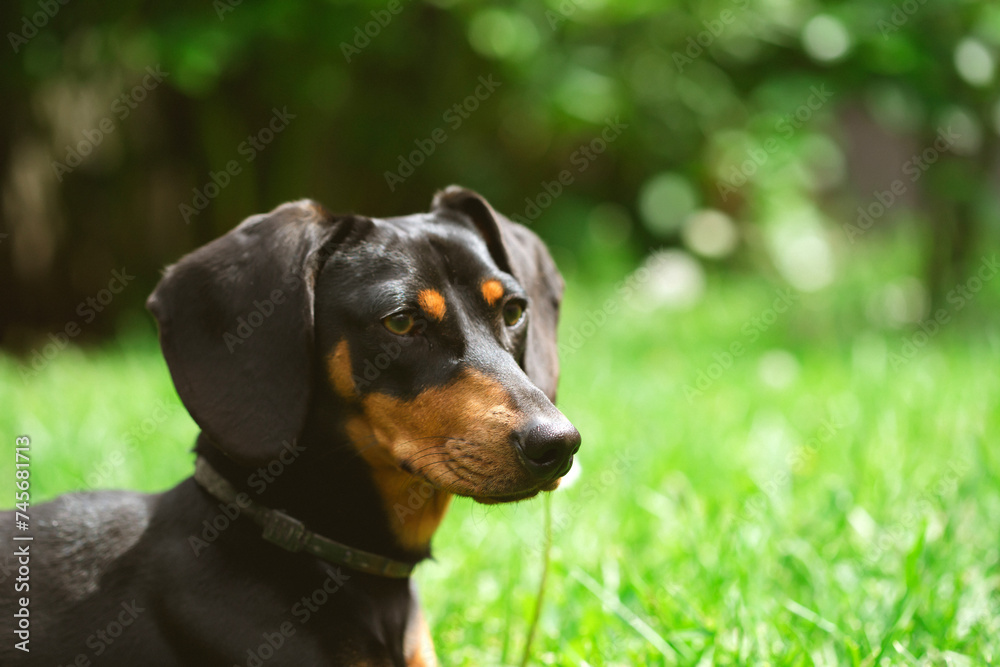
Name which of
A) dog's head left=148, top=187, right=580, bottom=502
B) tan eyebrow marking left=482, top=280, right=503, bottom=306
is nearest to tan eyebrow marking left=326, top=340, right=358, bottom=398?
dog's head left=148, top=187, right=580, bottom=502

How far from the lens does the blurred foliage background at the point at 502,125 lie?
15.8 ft

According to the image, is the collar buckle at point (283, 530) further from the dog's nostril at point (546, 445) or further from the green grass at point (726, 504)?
the green grass at point (726, 504)

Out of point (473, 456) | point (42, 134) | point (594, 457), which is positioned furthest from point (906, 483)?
point (42, 134)

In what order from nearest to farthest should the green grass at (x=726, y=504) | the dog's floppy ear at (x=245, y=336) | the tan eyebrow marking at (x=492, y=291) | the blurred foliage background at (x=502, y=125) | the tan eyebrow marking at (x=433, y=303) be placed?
the dog's floppy ear at (x=245, y=336) < the tan eyebrow marking at (x=433, y=303) < the tan eyebrow marking at (x=492, y=291) < the green grass at (x=726, y=504) < the blurred foliage background at (x=502, y=125)

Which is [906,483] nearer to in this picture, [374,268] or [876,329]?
[374,268]

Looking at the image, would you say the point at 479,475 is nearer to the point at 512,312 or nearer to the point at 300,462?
the point at 300,462

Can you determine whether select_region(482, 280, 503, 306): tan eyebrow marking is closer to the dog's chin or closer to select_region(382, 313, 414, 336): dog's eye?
select_region(382, 313, 414, 336): dog's eye

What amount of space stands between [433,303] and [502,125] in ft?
20.1

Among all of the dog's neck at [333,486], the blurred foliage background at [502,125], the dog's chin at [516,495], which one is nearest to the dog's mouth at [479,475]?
the dog's chin at [516,495]

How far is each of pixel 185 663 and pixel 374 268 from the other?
2.98 feet

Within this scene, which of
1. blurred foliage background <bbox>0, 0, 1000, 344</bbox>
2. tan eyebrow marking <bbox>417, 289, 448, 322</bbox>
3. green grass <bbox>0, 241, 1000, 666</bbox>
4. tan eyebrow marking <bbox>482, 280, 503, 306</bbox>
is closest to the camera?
tan eyebrow marking <bbox>417, 289, 448, 322</bbox>

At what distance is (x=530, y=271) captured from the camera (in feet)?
7.84

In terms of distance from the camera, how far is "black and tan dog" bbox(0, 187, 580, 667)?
1816 mm

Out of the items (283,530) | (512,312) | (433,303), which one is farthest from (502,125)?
(283,530)
